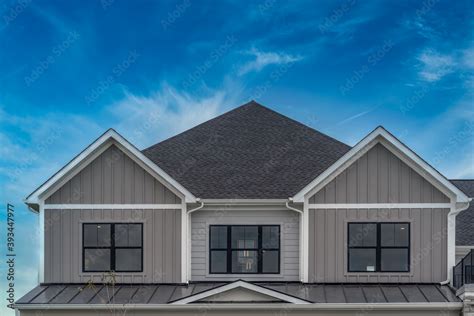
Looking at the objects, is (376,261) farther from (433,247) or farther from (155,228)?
(155,228)

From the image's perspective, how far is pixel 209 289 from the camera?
46.8ft

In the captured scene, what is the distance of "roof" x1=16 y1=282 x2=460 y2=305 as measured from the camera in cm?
1427

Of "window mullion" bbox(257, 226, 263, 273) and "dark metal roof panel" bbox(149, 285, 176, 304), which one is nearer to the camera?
"dark metal roof panel" bbox(149, 285, 176, 304)

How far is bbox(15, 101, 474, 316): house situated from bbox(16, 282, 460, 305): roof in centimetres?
7

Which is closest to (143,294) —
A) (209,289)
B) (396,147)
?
(209,289)

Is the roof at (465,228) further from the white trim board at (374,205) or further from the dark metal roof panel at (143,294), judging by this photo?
the dark metal roof panel at (143,294)

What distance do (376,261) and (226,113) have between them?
825 cm

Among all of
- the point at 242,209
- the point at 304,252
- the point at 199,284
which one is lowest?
the point at 199,284

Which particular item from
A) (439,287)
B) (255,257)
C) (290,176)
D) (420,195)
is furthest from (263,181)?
(439,287)

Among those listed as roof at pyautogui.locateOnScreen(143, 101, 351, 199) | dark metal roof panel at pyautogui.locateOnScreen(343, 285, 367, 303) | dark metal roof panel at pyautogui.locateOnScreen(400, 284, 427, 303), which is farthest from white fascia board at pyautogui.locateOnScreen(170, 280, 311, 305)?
dark metal roof panel at pyautogui.locateOnScreen(400, 284, 427, 303)

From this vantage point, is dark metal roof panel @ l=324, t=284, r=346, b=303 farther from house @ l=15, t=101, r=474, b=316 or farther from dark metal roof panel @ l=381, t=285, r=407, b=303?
dark metal roof panel @ l=381, t=285, r=407, b=303

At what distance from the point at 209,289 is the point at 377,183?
230 inches

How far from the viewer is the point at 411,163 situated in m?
15.2

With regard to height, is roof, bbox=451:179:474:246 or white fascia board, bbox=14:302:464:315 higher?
roof, bbox=451:179:474:246
